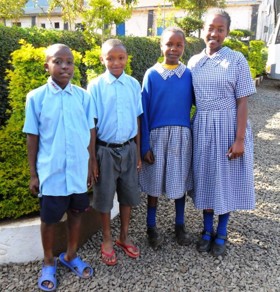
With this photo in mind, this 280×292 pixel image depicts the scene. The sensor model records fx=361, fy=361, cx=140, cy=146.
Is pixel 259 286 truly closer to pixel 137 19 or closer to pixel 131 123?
pixel 131 123

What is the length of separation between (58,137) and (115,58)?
69cm

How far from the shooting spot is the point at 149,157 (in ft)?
9.09

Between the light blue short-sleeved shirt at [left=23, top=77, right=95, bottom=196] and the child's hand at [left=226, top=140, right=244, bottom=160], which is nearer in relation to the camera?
the light blue short-sleeved shirt at [left=23, top=77, right=95, bottom=196]

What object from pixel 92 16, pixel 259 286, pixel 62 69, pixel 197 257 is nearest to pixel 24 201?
pixel 62 69

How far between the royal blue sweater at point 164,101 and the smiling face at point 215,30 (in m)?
0.27

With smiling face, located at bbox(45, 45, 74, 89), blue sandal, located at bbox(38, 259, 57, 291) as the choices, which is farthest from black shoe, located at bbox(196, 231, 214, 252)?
smiling face, located at bbox(45, 45, 74, 89)

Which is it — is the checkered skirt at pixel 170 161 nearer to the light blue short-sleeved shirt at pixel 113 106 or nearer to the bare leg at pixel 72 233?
the light blue short-sleeved shirt at pixel 113 106

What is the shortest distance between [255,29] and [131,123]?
22899mm

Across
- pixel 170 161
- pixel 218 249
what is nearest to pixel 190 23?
pixel 170 161

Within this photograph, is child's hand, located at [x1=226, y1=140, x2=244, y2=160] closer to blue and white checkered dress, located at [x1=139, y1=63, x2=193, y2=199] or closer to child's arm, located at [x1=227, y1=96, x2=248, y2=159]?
child's arm, located at [x1=227, y1=96, x2=248, y2=159]

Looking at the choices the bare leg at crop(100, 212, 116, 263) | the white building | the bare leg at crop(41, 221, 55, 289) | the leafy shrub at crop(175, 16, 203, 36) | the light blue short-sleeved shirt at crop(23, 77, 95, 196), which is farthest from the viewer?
the white building

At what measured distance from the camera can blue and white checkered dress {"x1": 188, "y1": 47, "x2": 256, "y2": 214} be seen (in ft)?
8.59

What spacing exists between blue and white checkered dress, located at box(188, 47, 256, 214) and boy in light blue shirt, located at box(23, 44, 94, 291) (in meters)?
0.87

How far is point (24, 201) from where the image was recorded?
2.83 metres
